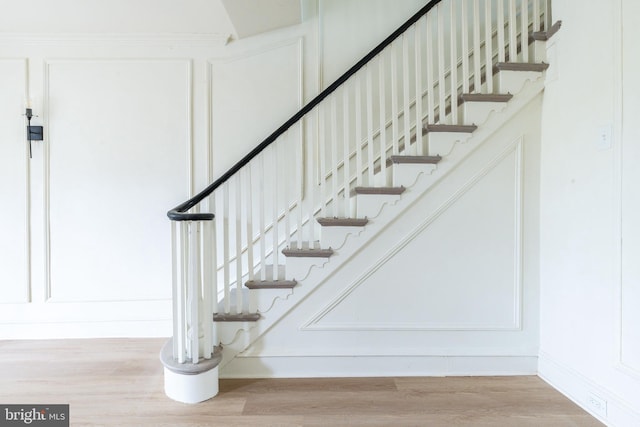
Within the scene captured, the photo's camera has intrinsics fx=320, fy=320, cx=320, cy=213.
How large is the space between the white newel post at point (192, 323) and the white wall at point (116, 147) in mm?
965

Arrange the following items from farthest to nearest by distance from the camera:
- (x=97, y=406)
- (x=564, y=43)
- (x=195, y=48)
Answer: (x=195, y=48), (x=564, y=43), (x=97, y=406)

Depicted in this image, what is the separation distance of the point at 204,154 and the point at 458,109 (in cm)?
197

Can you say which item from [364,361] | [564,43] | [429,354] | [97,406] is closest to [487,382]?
[429,354]

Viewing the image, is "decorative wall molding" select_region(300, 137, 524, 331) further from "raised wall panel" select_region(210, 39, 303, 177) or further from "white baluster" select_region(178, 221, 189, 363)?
"raised wall panel" select_region(210, 39, 303, 177)

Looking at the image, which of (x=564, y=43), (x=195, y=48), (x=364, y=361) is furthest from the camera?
(x=195, y=48)

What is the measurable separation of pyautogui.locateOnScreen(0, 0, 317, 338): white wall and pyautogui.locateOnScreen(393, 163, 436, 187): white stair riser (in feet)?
3.68

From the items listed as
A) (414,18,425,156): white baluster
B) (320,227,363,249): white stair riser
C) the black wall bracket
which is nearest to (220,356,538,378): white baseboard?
(320,227,363,249): white stair riser

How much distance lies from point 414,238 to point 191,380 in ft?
5.02

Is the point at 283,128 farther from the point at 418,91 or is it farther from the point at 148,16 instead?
the point at 148,16

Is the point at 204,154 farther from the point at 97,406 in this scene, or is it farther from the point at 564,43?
the point at 564,43

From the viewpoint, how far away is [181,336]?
1.77 m

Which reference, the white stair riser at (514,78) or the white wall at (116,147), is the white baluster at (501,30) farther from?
the white wall at (116,147)

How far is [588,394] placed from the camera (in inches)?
66.2

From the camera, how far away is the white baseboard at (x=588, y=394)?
4.92 ft
